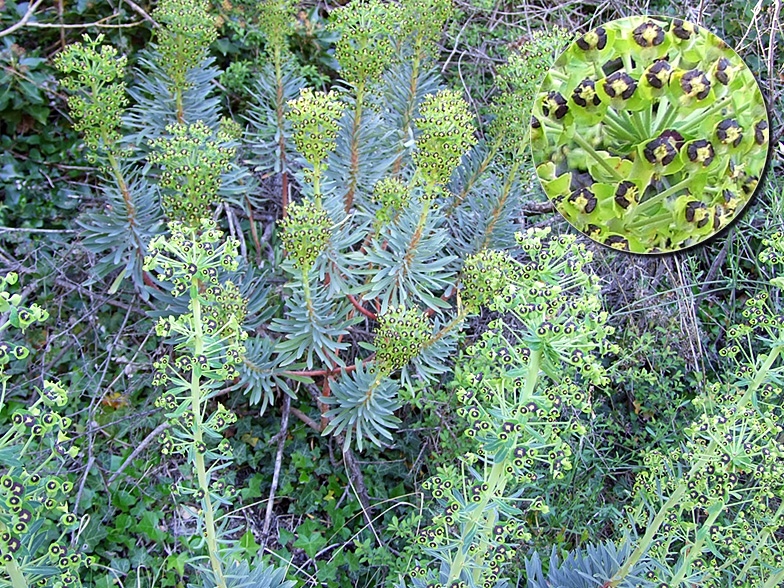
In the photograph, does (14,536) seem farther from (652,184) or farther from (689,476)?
(652,184)

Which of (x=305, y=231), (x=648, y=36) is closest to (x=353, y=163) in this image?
(x=305, y=231)

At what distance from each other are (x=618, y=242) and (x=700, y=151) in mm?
496

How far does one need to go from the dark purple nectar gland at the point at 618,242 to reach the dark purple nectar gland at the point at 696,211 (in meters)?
0.25

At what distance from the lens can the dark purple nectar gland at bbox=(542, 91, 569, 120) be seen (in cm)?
256

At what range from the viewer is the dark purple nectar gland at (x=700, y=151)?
7.25 ft

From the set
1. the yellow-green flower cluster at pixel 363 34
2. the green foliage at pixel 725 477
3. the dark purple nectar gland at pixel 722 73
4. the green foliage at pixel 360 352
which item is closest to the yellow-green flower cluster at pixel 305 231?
the green foliage at pixel 360 352

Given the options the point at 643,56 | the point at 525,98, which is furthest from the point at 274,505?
the point at 643,56

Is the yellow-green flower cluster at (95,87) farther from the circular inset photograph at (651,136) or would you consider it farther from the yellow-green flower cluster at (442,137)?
the circular inset photograph at (651,136)

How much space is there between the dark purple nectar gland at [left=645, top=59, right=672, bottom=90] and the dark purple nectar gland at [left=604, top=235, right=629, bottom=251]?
0.60 meters

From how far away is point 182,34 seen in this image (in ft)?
9.81

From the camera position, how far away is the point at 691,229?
2457mm

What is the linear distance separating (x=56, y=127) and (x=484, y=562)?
397 centimetres

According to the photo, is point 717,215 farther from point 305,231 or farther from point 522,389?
point 305,231

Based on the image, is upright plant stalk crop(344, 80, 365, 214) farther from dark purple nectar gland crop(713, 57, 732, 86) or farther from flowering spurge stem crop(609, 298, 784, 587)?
flowering spurge stem crop(609, 298, 784, 587)
